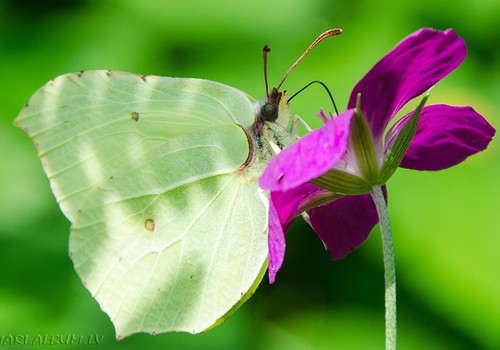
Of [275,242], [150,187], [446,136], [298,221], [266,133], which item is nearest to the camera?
[275,242]

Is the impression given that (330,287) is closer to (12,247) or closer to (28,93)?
(12,247)

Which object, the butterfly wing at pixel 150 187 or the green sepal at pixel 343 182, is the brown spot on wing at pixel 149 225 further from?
the green sepal at pixel 343 182

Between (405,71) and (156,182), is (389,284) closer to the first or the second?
(405,71)

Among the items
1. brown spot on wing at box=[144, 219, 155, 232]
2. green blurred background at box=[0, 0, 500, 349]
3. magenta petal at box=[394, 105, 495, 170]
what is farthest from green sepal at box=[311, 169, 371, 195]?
green blurred background at box=[0, 0, 500, 349]

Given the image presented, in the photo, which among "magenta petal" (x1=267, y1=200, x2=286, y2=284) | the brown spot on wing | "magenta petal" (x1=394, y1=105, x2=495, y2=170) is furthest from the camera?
the brown spot on wing

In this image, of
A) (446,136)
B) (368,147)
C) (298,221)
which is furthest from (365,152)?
(298,221)

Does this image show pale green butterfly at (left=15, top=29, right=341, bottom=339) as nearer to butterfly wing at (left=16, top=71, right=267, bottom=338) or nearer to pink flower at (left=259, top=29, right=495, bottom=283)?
butterfly wing at (left=16, top=71, right=267, bottom=338)

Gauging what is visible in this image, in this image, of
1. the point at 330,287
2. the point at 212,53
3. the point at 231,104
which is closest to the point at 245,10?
the point at 212,53
